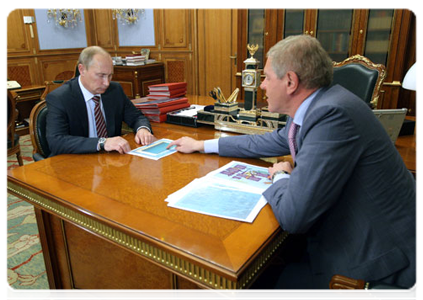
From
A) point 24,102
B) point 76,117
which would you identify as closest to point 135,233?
point 76,117

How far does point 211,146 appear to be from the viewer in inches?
59.3

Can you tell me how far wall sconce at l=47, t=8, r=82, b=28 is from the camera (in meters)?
5.50

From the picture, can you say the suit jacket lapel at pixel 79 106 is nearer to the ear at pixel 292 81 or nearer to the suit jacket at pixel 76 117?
the suit jacket at pixel 76 117

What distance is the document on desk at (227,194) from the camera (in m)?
1.00

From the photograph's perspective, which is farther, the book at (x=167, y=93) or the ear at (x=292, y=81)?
the book at (x=167, y=93)

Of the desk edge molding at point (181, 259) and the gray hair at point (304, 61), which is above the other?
the gray hair at point (304, 61)

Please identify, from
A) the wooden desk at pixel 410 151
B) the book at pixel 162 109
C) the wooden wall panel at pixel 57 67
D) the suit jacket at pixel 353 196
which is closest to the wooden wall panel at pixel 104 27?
the wooden wall panel at pixel 57 67

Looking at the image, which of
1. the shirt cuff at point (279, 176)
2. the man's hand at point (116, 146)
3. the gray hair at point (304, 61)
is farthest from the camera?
the man's hand at point (116, 146)

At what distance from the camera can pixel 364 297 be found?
80 centimetres

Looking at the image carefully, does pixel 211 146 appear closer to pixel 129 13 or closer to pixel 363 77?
pixel 363 77

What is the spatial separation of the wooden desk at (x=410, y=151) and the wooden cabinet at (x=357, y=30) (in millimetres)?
1592

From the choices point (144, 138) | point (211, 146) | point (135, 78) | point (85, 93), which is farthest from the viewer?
point (135, 78)

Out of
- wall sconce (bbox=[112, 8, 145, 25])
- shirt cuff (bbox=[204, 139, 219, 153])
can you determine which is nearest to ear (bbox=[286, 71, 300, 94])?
shirt cuff (bbox=[204, 139, 219, 153])

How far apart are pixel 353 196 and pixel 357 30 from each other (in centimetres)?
299
